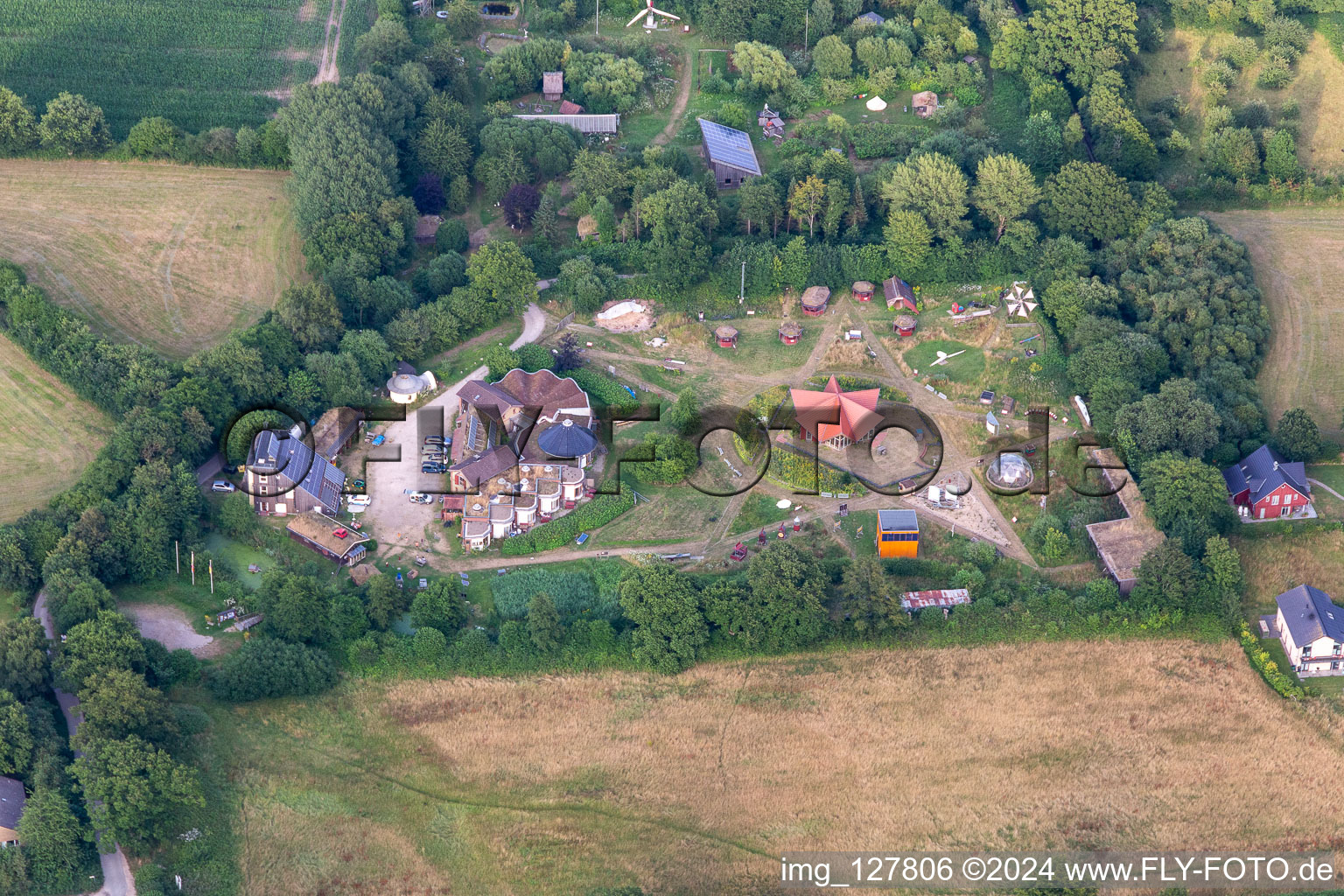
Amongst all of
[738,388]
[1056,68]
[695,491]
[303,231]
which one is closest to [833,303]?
[738,388]

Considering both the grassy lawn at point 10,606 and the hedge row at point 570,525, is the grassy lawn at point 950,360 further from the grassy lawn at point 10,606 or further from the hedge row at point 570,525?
the grassy lawn at point 10,606

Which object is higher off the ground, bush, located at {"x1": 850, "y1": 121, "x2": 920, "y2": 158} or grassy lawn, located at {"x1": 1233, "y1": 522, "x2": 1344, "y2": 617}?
bush, located at {"x1": 850, "y1": 121, "x2": 920, "y2": 158}

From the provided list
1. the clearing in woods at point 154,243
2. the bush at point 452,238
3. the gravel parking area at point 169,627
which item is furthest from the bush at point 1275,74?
the gravel parking area at point 169,627

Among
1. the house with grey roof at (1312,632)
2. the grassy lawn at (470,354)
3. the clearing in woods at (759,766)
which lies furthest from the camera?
the grassy lawn at (470,354)

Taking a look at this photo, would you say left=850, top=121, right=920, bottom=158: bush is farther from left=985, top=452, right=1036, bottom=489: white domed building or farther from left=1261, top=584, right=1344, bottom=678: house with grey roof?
left=1261, top=584, right=1344, bottom=678: house with grey roof

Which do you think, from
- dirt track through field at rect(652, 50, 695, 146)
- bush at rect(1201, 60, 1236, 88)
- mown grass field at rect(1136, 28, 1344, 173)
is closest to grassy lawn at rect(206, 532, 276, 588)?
dirt track through field at rect(652, 50, 695, 146)

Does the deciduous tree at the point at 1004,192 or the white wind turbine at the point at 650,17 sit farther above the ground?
the white wind turbine at the point at 650,17
